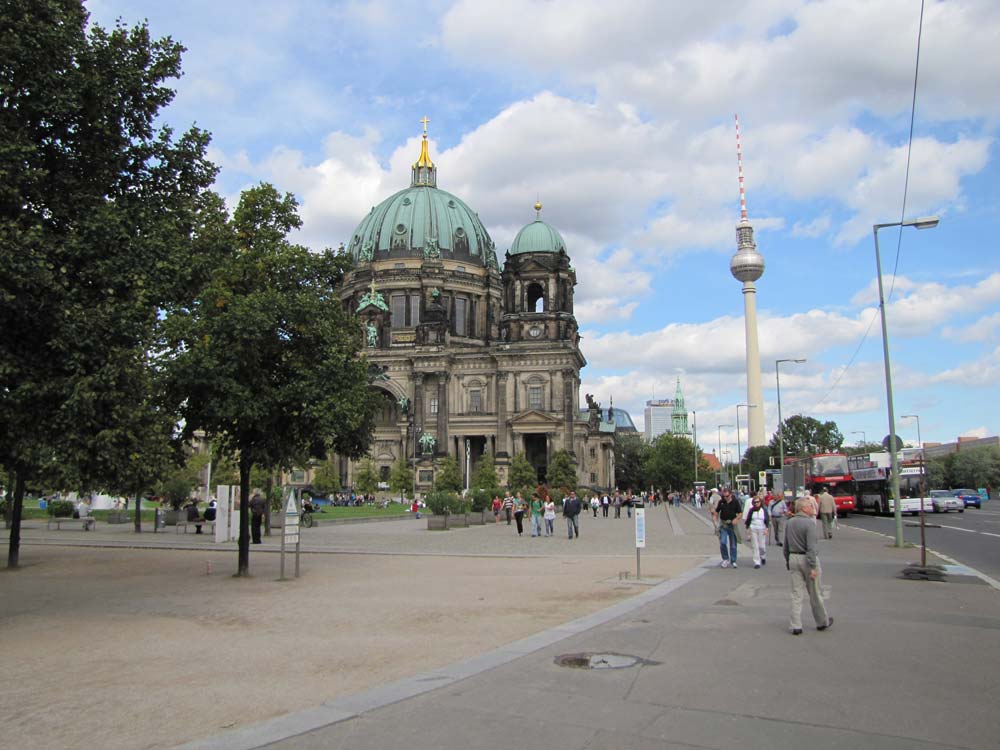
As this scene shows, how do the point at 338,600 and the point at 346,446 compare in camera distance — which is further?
the point at 346,446

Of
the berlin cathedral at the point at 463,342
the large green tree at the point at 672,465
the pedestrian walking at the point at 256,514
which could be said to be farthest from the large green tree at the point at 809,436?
the pedestrian walking at the point at 256,514

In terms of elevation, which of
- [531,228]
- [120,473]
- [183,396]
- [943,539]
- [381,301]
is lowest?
[943,539]

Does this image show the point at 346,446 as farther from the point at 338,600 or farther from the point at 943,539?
the point at 943,539

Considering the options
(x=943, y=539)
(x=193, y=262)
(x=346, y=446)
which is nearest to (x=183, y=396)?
(x=346, y=446)

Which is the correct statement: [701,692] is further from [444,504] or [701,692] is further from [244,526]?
[444,504]

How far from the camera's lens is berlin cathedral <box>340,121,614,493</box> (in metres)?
92.7

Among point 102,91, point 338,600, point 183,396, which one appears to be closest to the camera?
point 102,91

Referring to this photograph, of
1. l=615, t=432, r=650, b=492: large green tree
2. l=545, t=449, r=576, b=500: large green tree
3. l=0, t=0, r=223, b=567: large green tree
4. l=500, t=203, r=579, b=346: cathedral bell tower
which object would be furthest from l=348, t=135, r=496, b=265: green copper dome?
l=0, t=0, r=223, b=567: large green tree

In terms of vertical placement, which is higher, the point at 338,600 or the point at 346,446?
the point at 346,446

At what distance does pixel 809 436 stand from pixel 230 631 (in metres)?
155

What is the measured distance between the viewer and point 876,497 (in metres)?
54.5

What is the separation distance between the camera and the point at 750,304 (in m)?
120

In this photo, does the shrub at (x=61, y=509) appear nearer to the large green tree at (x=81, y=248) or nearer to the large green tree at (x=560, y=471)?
the large green tree at (x=81, y=248)

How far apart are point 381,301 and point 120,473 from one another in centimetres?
8830
